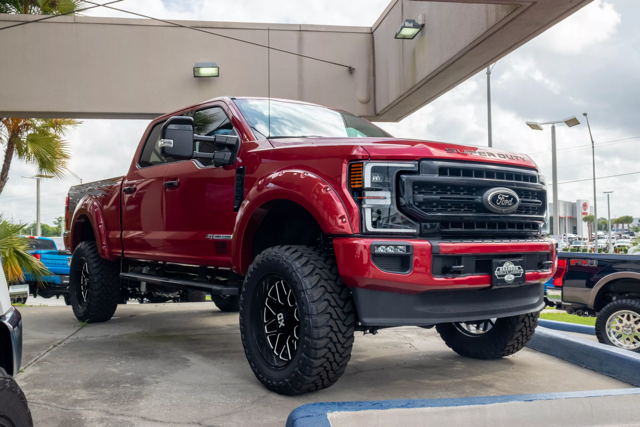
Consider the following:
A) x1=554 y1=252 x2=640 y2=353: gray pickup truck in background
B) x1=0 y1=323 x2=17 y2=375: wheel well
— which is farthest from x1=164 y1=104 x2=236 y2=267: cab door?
x1=554 y1=252 x2=640 y2=353: gray pickup truck in background

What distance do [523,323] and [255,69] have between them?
8721mm

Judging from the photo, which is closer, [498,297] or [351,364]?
[498,297]

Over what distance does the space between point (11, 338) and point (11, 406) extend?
428 mm

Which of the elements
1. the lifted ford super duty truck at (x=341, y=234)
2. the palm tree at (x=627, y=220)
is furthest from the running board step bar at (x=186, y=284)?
the palm tree at (x=627, y=220)

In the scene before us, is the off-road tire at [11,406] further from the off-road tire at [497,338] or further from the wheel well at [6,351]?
the off-road tire at [497,338]

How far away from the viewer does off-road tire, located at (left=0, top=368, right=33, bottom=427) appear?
1.93 m

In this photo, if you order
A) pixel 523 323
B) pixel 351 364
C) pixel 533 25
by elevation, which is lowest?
pixel 351 364

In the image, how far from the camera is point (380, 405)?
281cm

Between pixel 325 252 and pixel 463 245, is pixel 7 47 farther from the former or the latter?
pixel 463 245

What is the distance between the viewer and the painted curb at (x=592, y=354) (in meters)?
4.13

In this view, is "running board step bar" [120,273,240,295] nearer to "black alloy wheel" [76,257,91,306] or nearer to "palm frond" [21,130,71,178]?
"black alloy wheel" [76,257,91,306]

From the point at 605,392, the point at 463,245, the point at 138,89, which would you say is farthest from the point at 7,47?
the point at 605,392

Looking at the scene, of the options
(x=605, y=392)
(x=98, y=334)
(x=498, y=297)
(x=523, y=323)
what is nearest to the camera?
(x=605, y=392)

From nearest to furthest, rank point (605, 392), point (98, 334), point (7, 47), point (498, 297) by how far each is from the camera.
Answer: point (605, 392), point (498, 297), point (98, 334), point (7, 47)
